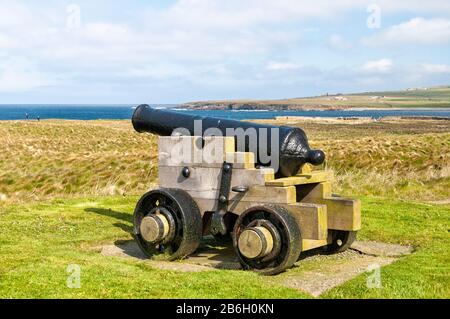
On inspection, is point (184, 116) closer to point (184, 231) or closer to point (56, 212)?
point (184, 231)

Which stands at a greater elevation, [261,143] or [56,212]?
[261,143]

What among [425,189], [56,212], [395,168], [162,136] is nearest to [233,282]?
[162,136]

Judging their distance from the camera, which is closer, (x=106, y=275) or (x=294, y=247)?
(x=106, y=275)

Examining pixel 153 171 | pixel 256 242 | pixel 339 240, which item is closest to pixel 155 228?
pixel 256 242

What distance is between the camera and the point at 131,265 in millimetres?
9234

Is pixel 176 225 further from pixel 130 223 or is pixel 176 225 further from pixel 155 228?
pixel 130 223

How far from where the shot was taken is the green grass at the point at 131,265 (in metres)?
7.49

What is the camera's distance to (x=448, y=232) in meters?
12.1

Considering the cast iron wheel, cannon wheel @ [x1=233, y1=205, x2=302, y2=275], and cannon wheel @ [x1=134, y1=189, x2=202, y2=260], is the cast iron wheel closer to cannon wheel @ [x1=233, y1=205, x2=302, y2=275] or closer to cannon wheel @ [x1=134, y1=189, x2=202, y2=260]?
cannon wheel @ [x1=233, y1=205, x2=302, y2=275]

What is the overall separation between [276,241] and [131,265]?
2108 mm

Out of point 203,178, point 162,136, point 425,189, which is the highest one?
point 162,136
